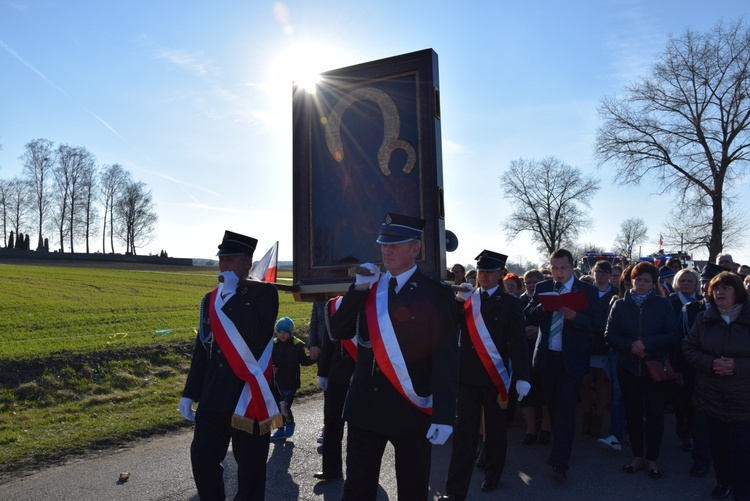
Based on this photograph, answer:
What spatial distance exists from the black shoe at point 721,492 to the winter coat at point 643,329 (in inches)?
44.5

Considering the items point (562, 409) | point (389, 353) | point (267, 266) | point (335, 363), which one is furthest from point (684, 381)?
point (389, 353)

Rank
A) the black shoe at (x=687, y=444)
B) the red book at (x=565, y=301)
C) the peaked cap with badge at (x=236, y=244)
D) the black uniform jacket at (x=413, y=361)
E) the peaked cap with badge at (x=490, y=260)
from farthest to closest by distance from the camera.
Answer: the black shoe at (x=687, y=444) < the red book at (x=565, y=301) < the peaked cap with badge at (x=490, y=260) < the peaked cap with badge at (x=236, y=244) < the black uniform jacket at (x=413, y=361)

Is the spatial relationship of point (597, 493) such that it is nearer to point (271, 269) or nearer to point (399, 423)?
point (399, 423)

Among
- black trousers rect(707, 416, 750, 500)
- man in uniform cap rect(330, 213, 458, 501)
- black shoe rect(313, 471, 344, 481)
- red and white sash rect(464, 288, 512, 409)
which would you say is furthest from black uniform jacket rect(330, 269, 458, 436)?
black trousers rect(707, 416, 750, 500)

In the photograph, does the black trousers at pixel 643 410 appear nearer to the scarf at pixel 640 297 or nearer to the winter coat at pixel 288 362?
the scarf at pixel 640 297

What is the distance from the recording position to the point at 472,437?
4953 millimetres

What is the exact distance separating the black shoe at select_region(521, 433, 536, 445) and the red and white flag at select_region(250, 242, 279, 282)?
11.1 feet

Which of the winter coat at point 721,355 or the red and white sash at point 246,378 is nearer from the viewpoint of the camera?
the red and white sash at point 246,378

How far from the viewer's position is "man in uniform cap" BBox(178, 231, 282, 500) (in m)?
4.00

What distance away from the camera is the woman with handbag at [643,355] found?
230 inches

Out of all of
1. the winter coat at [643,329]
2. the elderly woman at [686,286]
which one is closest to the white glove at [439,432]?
the winter coat at [643,329]

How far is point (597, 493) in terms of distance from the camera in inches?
207

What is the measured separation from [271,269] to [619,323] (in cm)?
349

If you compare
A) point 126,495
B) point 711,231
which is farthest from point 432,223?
point 711,231
